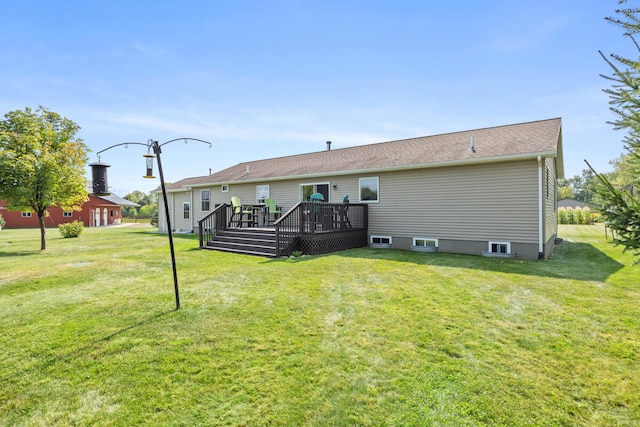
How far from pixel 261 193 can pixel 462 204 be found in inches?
370

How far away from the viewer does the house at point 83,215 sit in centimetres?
2869

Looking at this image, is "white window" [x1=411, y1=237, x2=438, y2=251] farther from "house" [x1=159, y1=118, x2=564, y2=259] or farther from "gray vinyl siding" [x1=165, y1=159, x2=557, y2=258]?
"gray vinyl siding" [x1=165, y1=159, x2=557, y2=258]

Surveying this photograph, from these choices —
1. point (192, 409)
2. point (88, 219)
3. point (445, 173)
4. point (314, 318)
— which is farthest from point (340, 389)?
point (88, 219)

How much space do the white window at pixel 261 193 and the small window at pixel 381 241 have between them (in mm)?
6099

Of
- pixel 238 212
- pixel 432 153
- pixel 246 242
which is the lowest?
pixel 246 242

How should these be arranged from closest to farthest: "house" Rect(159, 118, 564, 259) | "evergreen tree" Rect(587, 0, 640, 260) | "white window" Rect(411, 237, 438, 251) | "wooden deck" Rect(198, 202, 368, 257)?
1. "evergreen tree" Rect(587, 0, 640, 260)
2. "house" Rect(159, 118, 564, 259)
3. "wooden deck" Rect(198, 202, 368, 257)
4. "white window" Rect(411, 237, 438, 251)

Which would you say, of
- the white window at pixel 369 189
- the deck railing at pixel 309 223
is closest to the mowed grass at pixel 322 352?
the deck railing at pixel 309 223

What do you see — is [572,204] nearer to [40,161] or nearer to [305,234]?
[305,234]

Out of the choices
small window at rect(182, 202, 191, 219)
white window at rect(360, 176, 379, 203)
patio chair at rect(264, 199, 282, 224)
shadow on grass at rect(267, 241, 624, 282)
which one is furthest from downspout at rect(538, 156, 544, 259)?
small window at rect(182, 202, 191, 219)

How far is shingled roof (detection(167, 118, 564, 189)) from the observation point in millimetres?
8764

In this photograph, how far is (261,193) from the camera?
15156 millimetres

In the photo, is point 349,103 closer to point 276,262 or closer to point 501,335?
point 276,262

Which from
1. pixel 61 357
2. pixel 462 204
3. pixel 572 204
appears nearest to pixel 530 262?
pixel 462 204

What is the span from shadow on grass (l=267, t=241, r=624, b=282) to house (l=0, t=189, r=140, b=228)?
1036 inches
